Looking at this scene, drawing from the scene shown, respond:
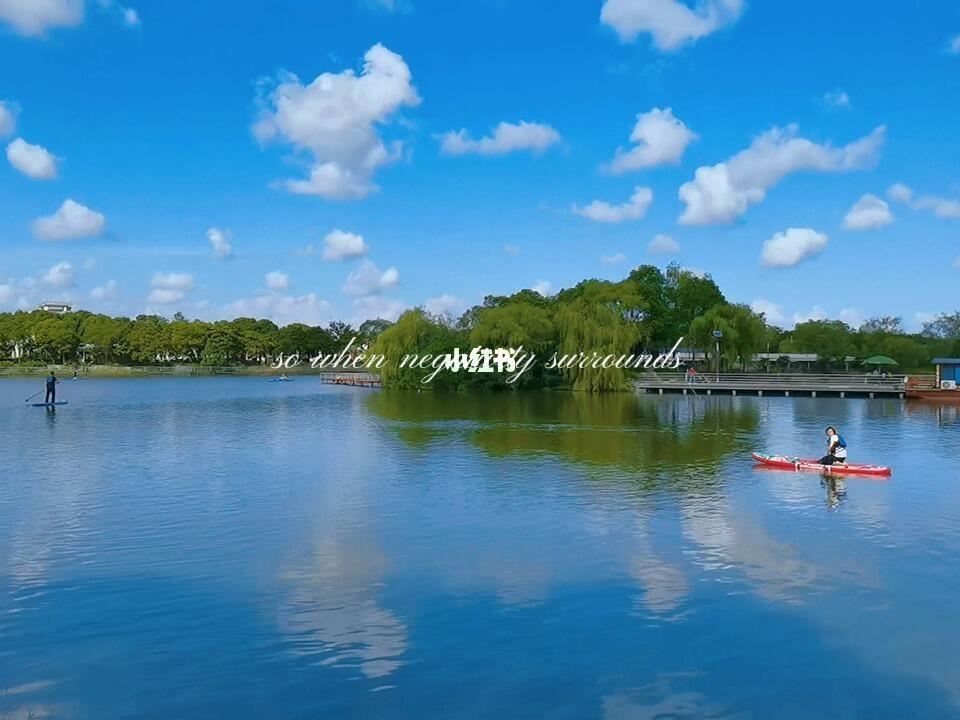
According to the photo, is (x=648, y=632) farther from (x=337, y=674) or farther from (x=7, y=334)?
(x=7, y=334)

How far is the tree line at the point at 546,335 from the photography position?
64188 millimetres

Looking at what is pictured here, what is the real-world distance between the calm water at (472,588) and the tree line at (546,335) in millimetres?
38746

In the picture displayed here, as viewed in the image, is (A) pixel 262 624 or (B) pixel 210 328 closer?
(A) pixel 262 624

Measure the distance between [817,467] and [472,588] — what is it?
554 inches

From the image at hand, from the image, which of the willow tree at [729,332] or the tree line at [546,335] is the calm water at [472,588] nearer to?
the tree line at [546,335]

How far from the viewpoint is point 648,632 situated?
401 inches

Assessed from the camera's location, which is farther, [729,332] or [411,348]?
[729,332]

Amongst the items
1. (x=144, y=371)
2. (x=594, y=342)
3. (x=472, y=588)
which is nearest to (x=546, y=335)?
(x=594, y=342)

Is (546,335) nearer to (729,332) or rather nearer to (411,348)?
(411,348)

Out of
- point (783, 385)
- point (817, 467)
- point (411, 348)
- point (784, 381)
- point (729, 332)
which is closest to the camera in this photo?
point (817, 467)

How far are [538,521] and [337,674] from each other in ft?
25.4

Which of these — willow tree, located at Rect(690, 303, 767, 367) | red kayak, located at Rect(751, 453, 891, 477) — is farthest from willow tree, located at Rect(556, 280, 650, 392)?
red kayak, located at Rect(751, 453, 891, 477)

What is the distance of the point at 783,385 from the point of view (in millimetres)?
61469

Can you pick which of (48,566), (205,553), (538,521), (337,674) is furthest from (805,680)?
(48,566)
